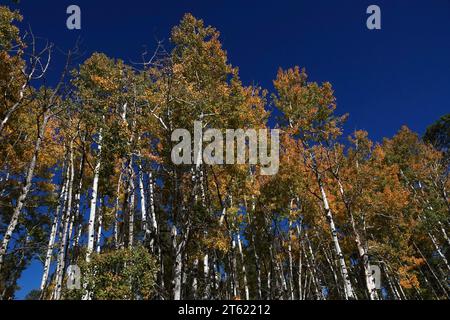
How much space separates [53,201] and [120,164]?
192 inches

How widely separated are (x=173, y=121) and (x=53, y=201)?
8581 mm

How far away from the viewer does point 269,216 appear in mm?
18688

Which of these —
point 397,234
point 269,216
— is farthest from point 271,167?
point 397,234

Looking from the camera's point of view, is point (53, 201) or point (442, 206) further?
point (442, 206)

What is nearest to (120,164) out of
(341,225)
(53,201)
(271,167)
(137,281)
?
(53,201)

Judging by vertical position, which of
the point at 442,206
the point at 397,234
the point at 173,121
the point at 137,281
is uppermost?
the point at 173,121

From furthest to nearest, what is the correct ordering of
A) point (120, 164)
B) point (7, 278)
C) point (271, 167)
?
1. point (7, 278)
2. point (271, 167)
3. point (120, 164)
